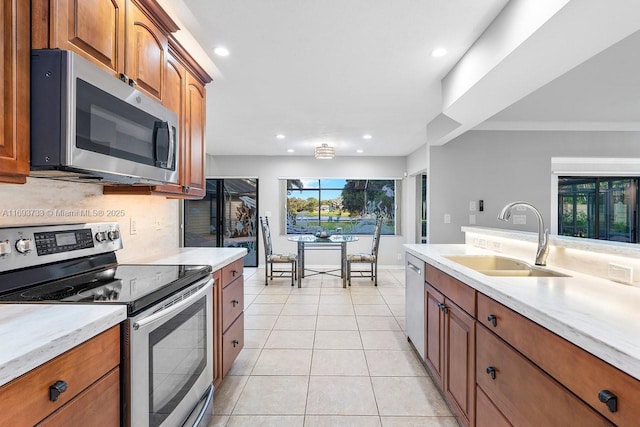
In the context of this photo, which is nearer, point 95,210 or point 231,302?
point 95,210

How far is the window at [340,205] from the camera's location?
259 inches

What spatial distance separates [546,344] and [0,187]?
2123 mm

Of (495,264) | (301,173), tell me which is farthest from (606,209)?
(301,173)

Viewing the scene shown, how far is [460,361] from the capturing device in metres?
1.68

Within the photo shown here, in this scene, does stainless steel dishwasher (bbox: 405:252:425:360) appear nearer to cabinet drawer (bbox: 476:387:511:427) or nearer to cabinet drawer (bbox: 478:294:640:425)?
cabinet drawer (bbox: 476:387:511:427)

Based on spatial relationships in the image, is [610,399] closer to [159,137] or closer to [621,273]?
[621,273]

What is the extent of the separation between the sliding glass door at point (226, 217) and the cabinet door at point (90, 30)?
500 centimetres

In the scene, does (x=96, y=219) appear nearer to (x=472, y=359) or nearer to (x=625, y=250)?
(x=472, y=359)

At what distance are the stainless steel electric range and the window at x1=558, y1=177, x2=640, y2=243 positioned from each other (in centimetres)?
505

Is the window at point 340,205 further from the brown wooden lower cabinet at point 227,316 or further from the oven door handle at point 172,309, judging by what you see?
the oven door handle at point 172,309

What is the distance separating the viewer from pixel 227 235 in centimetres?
648

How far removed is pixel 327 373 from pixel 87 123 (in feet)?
7.08

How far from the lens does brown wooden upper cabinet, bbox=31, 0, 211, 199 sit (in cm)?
111

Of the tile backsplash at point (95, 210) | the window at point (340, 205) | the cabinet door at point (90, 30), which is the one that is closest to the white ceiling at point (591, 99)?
the window at point (340, 205)
